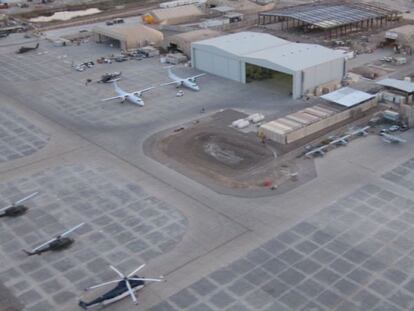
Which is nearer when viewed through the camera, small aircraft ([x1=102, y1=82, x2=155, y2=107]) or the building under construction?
small aircraft ([x1=102, y1=82, x2=155, y2=107])

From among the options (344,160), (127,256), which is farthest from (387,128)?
(127,256)

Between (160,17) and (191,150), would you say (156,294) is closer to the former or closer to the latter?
(191,150)

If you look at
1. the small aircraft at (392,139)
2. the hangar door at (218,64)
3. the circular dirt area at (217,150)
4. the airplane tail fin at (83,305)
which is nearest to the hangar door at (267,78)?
the hangar door at (218,64)

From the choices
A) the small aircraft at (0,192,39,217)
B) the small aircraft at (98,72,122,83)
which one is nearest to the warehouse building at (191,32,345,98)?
the small aircraft at (98,72,122,83)

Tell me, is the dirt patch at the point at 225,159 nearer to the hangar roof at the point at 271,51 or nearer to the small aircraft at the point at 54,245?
the hangar roof at the point at 271,51

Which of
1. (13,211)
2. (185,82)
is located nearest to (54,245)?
(13,211)

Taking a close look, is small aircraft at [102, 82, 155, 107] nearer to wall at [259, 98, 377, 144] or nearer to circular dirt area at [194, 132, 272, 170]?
circular dirt area at [194, 132, 272, 170]

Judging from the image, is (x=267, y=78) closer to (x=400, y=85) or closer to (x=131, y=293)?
(x=400, y=85)
